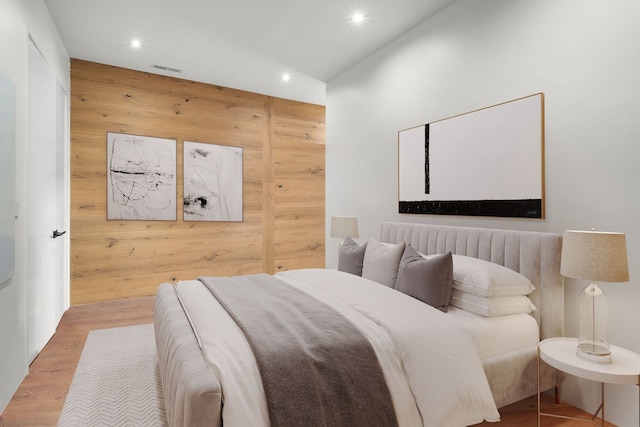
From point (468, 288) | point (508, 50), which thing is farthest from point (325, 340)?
point (508, 50)

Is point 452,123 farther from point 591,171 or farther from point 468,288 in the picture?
point 468,288

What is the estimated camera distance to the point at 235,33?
3559 millimetres

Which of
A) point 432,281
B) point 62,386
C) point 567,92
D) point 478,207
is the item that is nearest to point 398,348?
point 432,281

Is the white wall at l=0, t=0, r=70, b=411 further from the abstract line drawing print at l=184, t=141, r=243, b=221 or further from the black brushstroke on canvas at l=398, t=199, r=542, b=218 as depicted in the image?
the black brushstroke on canvas at l=398, t=199, r=542, b=218

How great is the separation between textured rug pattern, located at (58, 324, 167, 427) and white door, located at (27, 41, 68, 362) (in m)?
0.47

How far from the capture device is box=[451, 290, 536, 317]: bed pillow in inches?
84.4

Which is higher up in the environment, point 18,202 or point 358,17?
point 358,17

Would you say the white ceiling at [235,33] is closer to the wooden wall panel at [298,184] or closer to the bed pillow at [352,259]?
the wooden wall panel at [298,184]

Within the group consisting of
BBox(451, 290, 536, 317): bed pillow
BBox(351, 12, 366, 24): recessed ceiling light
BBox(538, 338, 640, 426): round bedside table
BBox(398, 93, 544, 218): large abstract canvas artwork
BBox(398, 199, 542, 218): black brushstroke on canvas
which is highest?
BBox(351, 12, 366, 24): recessed ceiling light

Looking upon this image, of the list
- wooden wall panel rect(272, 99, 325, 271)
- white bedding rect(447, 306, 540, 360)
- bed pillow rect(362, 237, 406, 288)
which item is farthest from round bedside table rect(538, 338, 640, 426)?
wooden wall panel rect(272, 99, 325, 271)

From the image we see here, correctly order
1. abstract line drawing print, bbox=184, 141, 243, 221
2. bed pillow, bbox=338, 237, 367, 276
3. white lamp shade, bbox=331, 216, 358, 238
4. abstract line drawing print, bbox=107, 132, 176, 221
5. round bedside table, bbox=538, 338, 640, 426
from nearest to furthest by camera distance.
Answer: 1. round bedside table, bbox=538, 338, 640, 426
2. bed pillow, bbox=338, 237, 367, 276
3. white lamp shade, bbox=331, 216, 358, 238
4. abstract line drawing print, bbox=107, 132, 176, 221
5. abstract line drawing print, bbox=184, 141, 243, 221

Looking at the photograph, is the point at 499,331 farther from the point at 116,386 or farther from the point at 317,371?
the point at 116,386

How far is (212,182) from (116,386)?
10.2ft

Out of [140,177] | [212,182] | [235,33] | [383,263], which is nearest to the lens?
[383,263]
